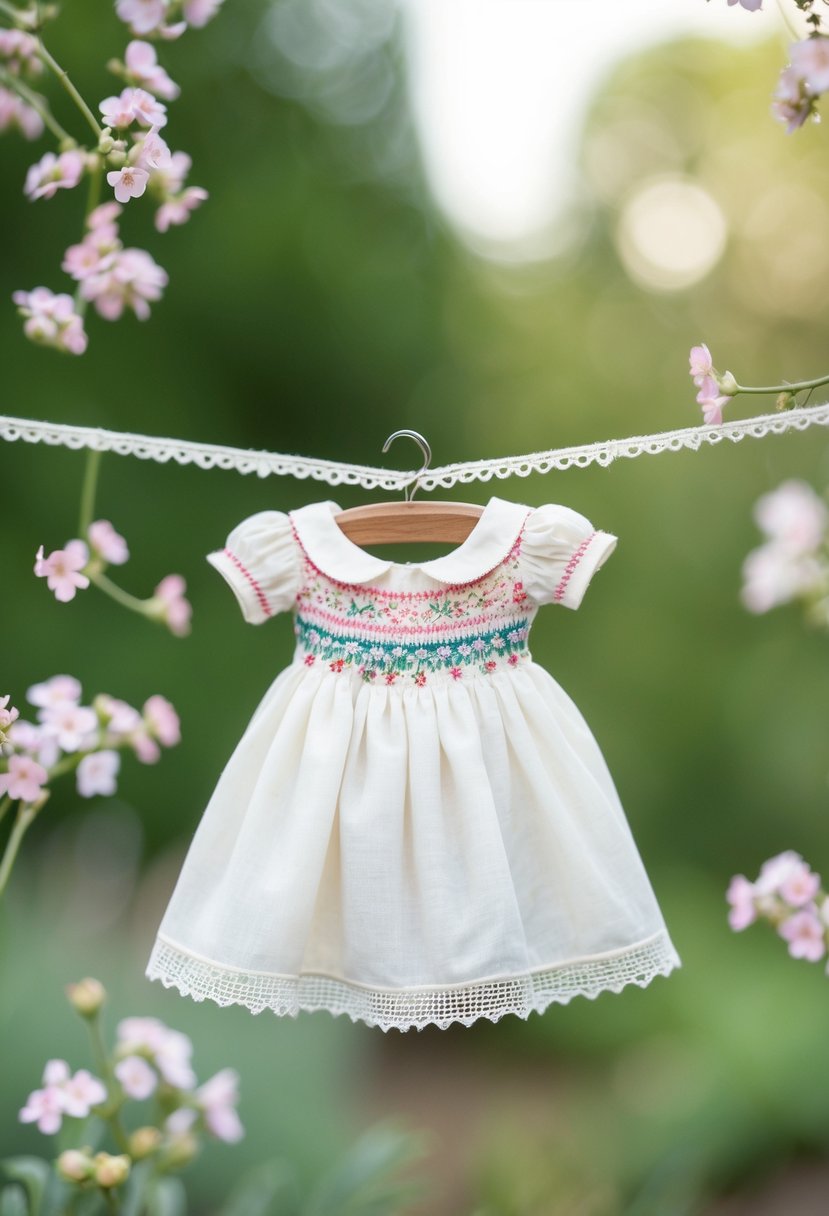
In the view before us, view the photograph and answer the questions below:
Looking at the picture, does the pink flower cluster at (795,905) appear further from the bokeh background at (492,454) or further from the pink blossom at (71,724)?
the bokeh background at (492,454)

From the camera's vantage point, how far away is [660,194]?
380 cm

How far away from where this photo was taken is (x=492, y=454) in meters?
3.61

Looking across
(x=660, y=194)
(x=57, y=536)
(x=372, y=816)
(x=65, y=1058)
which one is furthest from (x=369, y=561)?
(x=660, y=194)

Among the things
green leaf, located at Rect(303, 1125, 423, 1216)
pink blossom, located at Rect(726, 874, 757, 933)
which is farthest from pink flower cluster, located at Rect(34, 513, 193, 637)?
green leaf, located at Rect(303, 1125, 423, 1216)

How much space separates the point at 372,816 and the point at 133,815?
252 centimetres

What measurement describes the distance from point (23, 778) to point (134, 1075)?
282 millimetres

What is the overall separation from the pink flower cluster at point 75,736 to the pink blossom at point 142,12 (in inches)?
23.9

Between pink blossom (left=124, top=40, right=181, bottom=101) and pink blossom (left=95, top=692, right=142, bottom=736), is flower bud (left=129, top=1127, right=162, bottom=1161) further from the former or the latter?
pink blossom (left=124, top=40, right=181, bottom=101)

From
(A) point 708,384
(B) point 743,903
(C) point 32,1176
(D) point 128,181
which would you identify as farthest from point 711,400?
(C) point 32,1176

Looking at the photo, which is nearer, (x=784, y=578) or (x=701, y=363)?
(x=784, y=578)

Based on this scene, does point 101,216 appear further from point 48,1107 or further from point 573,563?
point 48,1107

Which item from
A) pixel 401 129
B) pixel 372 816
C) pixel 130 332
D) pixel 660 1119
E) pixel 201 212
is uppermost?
pixel 401 129

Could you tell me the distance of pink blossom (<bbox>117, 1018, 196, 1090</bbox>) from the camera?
909 mm

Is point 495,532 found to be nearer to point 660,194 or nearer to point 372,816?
point 372,816
